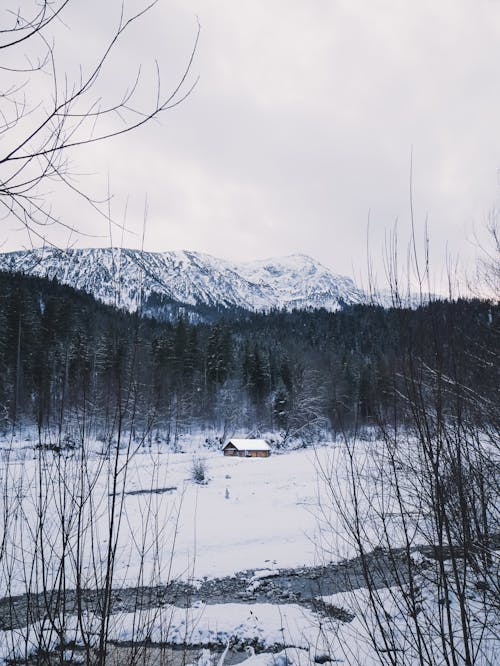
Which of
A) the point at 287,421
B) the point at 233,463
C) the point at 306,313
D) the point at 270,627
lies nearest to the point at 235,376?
the point at 287,421

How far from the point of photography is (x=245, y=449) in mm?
31641

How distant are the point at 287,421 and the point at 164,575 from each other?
31466 mm

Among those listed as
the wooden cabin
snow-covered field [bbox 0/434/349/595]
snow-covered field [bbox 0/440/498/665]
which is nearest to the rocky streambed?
snow-covered field [bbox 0/440/498/665]

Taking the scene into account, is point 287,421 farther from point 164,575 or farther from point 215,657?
point 215,657

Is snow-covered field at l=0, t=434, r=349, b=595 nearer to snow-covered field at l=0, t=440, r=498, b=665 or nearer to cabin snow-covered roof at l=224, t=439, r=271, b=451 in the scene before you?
snow-covered field at l=0, t=440, r=498, b=665

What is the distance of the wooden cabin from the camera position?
104 ft

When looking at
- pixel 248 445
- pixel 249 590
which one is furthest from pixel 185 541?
pixel 248 445

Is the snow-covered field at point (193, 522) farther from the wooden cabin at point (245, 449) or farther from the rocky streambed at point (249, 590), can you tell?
the wooden cabin at point (245, 449)

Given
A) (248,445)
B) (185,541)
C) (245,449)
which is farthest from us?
(248,445)

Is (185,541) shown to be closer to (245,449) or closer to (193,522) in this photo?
(193,522)

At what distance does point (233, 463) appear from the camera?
2709 centimetres

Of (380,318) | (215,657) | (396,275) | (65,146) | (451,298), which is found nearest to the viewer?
(65,146)

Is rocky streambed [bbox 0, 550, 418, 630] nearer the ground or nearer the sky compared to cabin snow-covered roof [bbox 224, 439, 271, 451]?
nearer the sky

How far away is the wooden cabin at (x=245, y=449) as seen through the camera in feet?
104
